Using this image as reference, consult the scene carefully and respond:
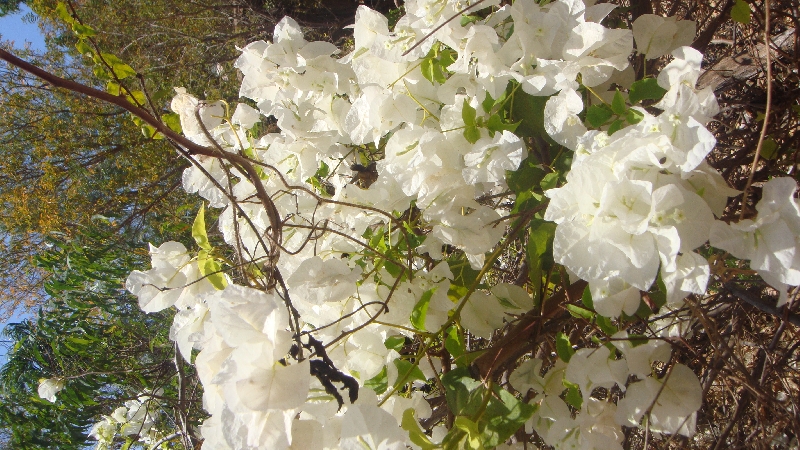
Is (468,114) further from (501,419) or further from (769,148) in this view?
(769,148)

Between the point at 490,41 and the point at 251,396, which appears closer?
the point at 251,396

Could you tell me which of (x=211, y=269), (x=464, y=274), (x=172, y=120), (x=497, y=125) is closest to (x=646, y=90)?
(x=497, y=125)

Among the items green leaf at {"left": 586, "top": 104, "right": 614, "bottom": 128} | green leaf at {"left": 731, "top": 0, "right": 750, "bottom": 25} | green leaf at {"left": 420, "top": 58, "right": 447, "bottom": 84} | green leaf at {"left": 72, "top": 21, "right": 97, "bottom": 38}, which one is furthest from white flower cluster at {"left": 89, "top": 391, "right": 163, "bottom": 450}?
green leaf at {"left": 731, "top": 0, "right": 750, "bottom": 25}

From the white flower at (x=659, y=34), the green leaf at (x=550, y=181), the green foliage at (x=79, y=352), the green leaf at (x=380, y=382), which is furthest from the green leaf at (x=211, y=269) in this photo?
the green foliage at (x=79, y=352)

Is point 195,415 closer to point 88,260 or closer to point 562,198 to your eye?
point 88,260

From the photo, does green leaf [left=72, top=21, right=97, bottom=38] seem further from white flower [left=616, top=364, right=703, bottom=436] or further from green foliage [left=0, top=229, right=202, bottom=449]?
green foliage [left=0, top=229, right=202, bottom=449]

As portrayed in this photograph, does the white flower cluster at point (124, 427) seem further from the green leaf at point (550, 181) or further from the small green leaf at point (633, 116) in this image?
the small green leaf at point (633, 116)

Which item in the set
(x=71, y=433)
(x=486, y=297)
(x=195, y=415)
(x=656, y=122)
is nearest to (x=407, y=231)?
(x=486, y=297)
